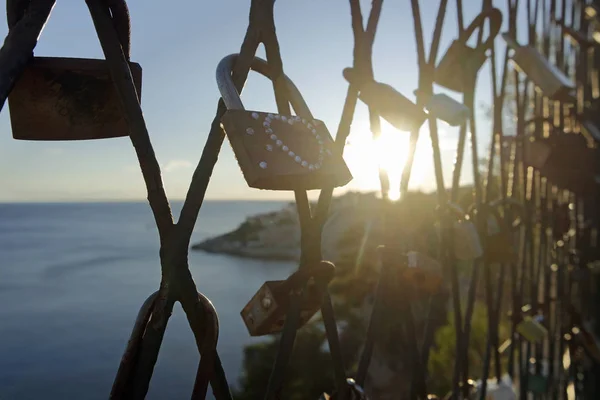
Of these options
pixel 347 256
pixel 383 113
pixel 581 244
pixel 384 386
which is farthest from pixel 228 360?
pixel 383 113

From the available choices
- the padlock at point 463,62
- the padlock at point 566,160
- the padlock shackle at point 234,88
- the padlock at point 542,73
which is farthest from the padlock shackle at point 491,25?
the padlock at point 566,160

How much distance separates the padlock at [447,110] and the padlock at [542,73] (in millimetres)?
498

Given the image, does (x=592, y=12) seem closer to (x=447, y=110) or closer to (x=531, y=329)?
(x=531, y=329)

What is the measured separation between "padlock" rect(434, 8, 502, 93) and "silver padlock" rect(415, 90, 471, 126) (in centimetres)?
16

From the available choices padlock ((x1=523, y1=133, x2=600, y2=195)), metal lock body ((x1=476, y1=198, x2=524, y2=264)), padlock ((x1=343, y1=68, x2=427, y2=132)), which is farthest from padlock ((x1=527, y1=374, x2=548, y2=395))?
padlock ((x1=343, y1=68, x2=427, y2=132))

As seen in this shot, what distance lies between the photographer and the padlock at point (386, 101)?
1.85ft

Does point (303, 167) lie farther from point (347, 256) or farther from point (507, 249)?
point (347, 256)

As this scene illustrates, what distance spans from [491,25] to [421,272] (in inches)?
16.3

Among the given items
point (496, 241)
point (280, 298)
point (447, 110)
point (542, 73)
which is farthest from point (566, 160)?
point (280, 298)

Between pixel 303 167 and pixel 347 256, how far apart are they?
9485 mm

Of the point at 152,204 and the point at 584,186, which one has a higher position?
the point at 152,204

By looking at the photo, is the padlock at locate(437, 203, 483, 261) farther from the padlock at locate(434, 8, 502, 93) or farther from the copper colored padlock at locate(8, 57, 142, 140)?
the copper colored padlock at locate(8, 57, 142, 140)

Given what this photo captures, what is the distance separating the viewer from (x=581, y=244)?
173cm

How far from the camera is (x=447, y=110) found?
0.65 meters
